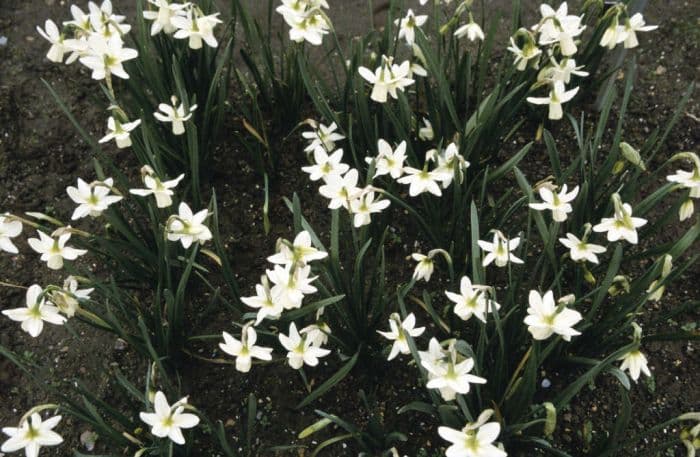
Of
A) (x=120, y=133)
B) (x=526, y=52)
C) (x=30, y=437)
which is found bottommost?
(x=30, y=437)

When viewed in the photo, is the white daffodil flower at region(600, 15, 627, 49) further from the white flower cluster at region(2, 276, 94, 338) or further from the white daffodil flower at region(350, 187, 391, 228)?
the white flower cluster at region(2, 276, 94, 338)

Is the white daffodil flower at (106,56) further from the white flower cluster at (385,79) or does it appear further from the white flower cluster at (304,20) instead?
the white flower cluster at (385,79)

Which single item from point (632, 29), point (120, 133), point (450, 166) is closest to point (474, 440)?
point (450, 166)

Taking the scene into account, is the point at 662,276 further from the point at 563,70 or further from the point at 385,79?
the point at 385,79

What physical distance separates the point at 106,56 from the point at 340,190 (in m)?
0.91

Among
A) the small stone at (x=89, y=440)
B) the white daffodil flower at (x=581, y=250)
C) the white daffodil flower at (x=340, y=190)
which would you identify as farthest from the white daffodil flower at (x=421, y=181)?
the small stone at (x=89, y=440)

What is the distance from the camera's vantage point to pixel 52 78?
11.2ft

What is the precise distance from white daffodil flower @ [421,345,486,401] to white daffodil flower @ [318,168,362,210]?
22.1 inches

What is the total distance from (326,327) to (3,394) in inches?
48.3

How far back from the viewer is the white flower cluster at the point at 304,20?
2.48 meters

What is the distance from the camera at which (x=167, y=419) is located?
6.36 ft

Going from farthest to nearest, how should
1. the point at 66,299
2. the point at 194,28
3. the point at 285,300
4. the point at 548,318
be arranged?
the point at 194,28 → the point at 66,299 → the point at 285,300 → the point at 548,318

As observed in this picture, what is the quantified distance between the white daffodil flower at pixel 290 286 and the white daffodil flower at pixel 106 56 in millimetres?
920

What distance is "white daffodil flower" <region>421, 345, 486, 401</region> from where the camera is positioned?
183 cm
